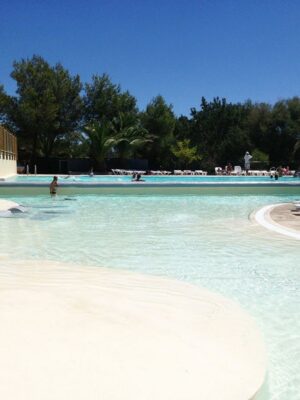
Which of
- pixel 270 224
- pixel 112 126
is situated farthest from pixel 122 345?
pixel 112 126

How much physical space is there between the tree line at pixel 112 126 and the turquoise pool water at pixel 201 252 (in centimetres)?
2372

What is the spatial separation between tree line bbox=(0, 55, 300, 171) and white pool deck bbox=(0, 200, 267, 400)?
96.9ft

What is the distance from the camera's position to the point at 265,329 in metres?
3.47

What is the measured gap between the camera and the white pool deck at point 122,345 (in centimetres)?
214

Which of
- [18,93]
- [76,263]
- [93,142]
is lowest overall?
[76,263]

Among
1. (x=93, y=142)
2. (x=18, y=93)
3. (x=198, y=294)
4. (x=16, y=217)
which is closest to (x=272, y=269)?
(x=198, y=294)

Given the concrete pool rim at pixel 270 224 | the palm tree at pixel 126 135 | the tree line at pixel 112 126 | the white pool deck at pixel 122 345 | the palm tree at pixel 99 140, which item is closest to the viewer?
the white pool deck at pixel 122 345

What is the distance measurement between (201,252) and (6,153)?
20.2 m

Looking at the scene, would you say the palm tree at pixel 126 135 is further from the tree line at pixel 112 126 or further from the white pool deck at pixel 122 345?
the white pool deck at pixel 122 345

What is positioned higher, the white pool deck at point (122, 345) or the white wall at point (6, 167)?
the white wall at point (6, 167)

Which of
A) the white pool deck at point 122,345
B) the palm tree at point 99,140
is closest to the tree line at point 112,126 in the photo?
the palm tree at point 99,140

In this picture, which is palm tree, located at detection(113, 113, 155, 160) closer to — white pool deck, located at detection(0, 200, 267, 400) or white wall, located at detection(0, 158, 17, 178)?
white wall, located at detection(0, 158, 17, 178)

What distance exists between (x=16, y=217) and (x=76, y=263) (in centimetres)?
485

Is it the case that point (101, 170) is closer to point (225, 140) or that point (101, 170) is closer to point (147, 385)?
point (225, 140)
